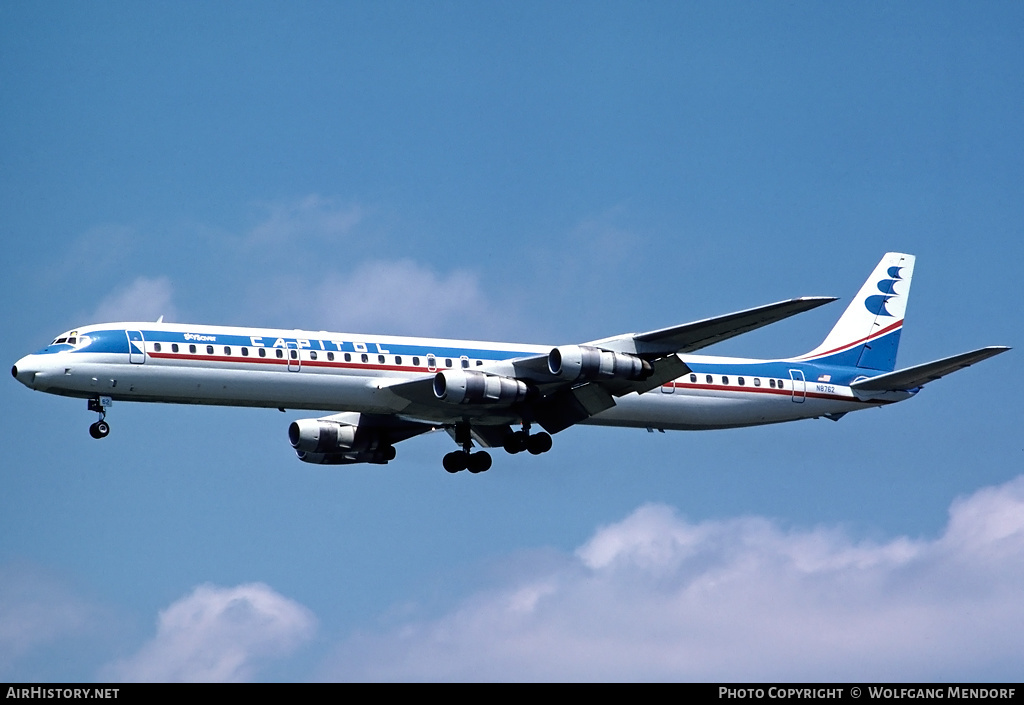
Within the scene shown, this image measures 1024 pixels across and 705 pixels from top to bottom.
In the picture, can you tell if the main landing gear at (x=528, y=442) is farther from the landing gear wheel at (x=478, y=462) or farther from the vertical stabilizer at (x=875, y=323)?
the vertical stabilizer at (x=875, y=323)

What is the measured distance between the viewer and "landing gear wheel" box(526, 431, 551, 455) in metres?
52.2

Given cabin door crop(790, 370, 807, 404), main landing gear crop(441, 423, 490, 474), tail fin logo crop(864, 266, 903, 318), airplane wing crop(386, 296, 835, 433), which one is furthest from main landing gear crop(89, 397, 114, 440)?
tail fin logo crop(864, 266, 903, 318)

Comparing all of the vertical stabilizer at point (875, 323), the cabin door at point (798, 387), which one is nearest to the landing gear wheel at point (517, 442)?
the cabin door at point (798, 387)

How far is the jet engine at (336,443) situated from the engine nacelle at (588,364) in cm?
1063

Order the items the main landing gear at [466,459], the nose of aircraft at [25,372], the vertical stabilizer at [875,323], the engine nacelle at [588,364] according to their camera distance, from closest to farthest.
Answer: the nose of aircraft at [25,372]
the engine nacelle at [588,364]
the main landing gear at [466,459]
the vertical stabilizer at [875,323]

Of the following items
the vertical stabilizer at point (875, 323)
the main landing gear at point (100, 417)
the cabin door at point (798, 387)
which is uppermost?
the vertical stabilizer at point (875, 323)

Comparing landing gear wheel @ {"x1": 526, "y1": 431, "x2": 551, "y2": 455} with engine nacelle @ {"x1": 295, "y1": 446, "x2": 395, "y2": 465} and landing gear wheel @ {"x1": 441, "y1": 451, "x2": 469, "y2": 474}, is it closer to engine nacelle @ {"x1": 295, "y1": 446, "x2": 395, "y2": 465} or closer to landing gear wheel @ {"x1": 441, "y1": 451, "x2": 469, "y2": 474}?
landing gear wheel @ {"x1": 441, "y1": 451, "x2": 469, "y2": 474}

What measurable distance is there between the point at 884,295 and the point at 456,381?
67.6ft

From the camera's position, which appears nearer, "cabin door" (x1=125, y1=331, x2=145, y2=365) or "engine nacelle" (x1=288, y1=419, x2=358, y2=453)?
"cabin door" (x1=125, y1=331, x2=145, y2=365)

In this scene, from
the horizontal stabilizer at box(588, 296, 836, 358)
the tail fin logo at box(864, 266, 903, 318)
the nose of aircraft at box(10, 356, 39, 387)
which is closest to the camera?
the horizontal stabilizer at box(588, 296, 836, 358)

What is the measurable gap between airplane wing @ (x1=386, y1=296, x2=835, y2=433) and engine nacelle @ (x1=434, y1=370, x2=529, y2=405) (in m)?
0.03

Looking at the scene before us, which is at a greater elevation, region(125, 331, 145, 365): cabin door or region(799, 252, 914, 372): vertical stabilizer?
region(799, 252, 914, 372): vertical stabilizer

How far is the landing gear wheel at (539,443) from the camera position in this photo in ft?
171

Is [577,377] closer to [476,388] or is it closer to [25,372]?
[476,388]
